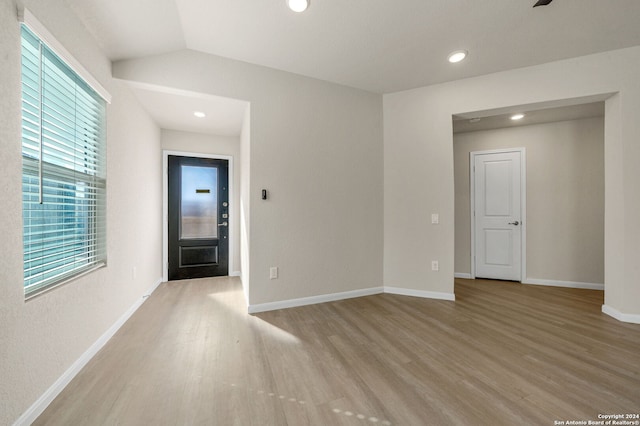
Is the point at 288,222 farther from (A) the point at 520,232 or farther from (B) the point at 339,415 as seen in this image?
(A) the point at 520,232

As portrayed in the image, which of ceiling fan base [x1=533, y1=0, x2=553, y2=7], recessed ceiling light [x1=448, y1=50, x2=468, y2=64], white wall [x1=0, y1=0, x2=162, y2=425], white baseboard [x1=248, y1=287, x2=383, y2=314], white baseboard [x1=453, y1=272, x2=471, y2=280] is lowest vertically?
white baseboard [x1=453, y1=272, x2=471, y2=280]

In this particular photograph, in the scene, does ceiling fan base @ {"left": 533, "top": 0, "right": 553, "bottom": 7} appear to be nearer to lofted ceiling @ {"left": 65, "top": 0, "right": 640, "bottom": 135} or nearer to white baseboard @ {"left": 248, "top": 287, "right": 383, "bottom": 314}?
lofted ceiling @ {"left": 65, "top": 0, "right": 640, "bottom": 135}

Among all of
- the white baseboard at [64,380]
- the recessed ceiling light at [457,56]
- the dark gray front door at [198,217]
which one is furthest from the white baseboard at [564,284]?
the white baseboard at [64,380]

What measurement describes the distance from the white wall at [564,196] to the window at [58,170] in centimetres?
522

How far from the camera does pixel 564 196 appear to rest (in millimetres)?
3752

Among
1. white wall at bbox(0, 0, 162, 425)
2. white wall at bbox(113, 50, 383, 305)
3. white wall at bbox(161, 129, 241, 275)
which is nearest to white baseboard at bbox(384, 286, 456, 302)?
white wall at bbox(113, 50, 383, 305)

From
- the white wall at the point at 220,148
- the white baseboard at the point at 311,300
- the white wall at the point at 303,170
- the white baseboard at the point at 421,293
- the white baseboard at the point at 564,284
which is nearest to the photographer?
the white wall at the point at 303,170

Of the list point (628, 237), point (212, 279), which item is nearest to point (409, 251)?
point (628, 237)

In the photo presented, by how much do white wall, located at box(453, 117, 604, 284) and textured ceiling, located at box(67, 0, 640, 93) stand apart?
1.58 meters

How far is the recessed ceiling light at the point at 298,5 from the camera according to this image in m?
1.91

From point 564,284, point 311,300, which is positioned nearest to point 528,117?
point 564,284

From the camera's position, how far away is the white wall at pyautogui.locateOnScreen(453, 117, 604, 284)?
360 centimetres

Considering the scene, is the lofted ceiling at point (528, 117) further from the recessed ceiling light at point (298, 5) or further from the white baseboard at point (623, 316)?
the white baseboard at point (623, 316)

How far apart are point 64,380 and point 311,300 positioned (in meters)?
2.06
